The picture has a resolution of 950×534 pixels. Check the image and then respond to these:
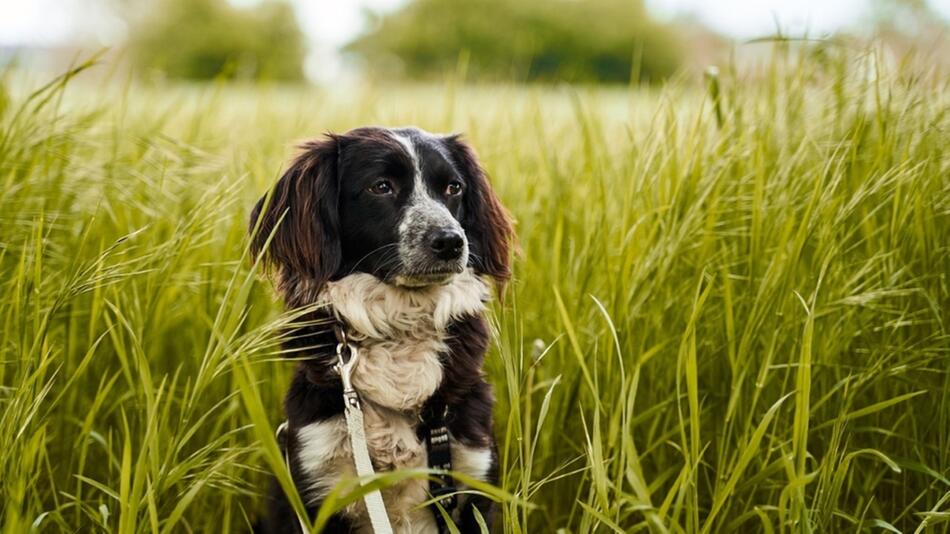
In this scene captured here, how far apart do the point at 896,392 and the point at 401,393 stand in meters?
1.39

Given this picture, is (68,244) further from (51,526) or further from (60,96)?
(51,526)

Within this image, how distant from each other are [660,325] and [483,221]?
619 mm

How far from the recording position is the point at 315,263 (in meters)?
2.25

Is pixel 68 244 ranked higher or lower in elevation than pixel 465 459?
higher

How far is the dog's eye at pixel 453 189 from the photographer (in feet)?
8.10

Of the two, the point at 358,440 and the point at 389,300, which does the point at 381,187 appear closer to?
the point at 389,300

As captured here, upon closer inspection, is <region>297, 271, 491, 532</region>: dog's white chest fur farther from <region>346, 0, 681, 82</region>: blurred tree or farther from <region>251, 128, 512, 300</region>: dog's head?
<region>346, 0, 681, 82</region>: blurred tree

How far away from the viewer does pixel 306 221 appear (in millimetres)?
2266

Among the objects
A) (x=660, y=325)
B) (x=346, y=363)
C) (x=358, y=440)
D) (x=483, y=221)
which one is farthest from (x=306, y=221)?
(x=660, y=325)

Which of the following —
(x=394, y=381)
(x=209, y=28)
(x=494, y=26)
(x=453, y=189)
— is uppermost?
(x=494, y=26)

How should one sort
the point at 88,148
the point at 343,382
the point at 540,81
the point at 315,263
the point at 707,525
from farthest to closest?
the point at 540,81
the point at 88,148
the point at 315,263
the point at 343,382
the point at 707,525

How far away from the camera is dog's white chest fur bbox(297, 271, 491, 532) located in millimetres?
2049

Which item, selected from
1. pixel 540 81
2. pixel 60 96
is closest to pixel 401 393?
pixel 60 96

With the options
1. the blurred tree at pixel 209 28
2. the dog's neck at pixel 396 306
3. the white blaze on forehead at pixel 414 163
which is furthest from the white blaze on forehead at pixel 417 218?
the blurred tree at pixel 209 28
